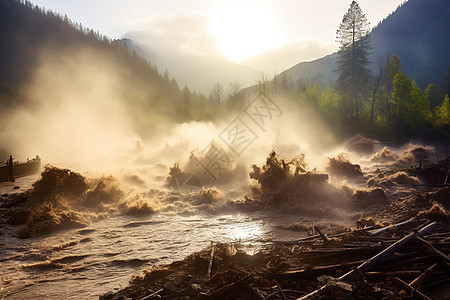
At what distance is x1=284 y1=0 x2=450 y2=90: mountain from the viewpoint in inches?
5340

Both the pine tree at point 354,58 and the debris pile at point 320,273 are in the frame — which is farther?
the pine tree at point 354,58

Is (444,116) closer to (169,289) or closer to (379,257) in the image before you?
(379,257)

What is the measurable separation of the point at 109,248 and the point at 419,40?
666 ft

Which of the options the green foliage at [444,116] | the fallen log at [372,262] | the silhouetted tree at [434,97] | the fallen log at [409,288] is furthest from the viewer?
the silhouetted tree at [434,97]

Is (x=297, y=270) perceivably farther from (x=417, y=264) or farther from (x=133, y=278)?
(x=133, y=278)

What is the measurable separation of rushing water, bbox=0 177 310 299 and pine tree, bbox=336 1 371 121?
4559 centimetres

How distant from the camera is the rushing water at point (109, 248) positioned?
8875 mm

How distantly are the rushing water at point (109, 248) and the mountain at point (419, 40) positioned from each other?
117 metres

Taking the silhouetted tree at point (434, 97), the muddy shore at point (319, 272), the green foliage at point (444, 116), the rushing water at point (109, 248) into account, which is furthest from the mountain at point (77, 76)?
the muddy shore at point (319, 272)

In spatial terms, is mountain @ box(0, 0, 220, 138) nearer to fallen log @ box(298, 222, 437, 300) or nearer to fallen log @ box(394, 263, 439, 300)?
fallen log @ box(298, 222, 437, 300)

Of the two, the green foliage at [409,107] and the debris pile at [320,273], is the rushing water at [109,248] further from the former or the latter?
the green foliage at [409,107]

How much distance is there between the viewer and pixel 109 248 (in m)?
11.8

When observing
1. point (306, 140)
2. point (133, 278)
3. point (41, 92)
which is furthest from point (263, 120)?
point (41, 92)

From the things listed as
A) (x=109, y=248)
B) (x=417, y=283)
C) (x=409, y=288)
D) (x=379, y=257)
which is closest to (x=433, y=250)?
(x=379, y=257)
